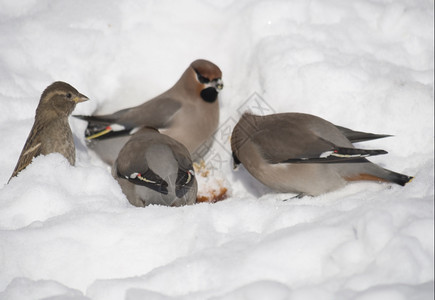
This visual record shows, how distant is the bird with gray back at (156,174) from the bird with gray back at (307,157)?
0.58 metres

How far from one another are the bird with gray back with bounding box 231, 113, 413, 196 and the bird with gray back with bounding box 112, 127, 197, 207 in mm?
581

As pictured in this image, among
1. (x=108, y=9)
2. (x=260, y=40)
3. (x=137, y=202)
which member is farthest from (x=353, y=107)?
(x=108, y=9)

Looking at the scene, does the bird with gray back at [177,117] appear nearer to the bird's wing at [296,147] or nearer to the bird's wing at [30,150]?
the bird's wing at [296,147]

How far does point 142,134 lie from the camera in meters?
4.74

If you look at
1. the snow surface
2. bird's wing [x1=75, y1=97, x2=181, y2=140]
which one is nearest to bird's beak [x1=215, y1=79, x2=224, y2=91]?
the snow surface

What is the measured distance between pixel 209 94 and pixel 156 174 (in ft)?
4.41

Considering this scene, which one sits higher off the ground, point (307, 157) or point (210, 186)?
point (307, 157)

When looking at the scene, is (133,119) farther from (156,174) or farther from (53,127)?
(156,174)

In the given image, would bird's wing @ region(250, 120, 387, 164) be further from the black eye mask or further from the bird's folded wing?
the black eye mask

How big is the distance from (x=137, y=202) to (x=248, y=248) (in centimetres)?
153

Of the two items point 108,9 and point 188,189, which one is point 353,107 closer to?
point 188,189

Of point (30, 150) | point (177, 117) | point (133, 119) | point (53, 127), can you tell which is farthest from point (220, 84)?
point (30, 150)

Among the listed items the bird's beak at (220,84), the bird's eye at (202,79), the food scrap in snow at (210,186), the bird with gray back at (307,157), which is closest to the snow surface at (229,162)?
the food scrap in snow at (210,186)

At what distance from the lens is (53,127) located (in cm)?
435
